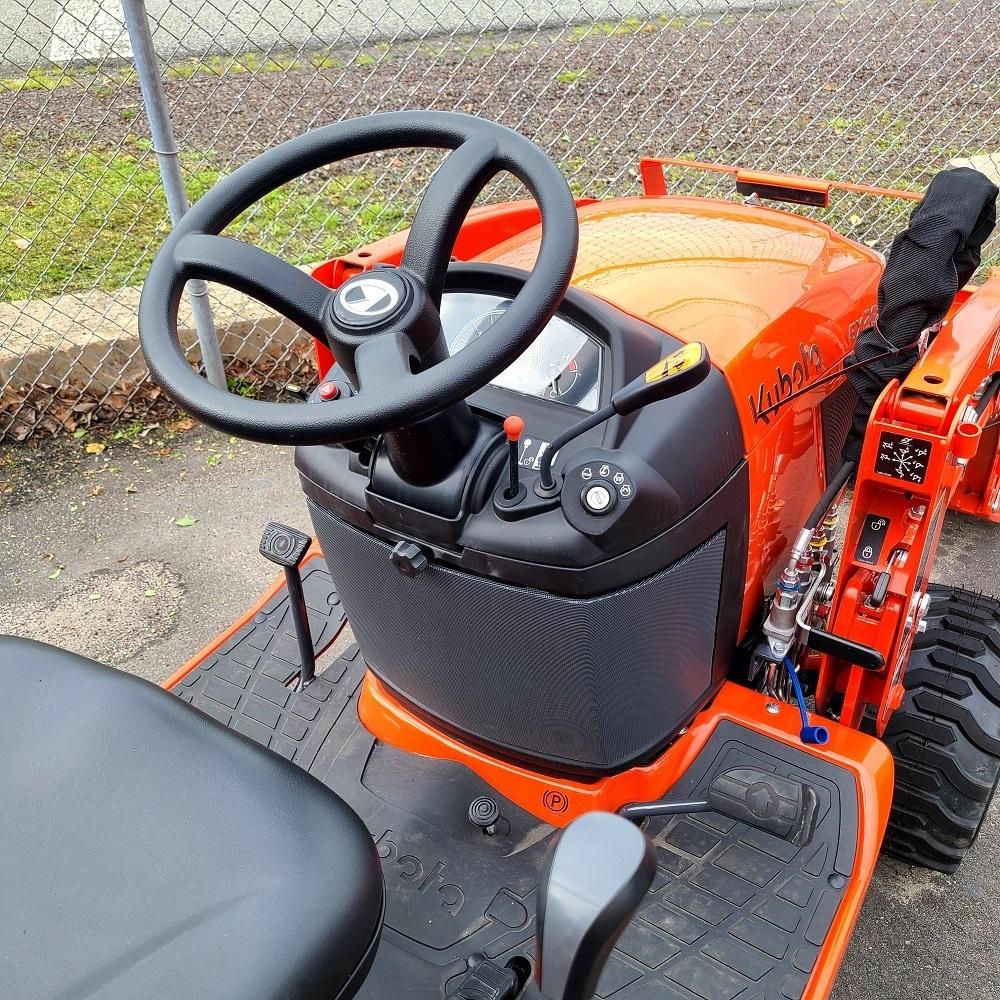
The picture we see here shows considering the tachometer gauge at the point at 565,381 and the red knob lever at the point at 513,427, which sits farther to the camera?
the tachometer gauge at the point at 565,381

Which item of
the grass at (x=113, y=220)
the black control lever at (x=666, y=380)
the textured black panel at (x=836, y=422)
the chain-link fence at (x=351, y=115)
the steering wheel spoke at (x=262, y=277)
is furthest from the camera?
the grass at (x=113, y=220)

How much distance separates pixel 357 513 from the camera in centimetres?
163

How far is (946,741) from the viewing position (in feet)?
6.40

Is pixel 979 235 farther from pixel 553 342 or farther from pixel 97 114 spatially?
pixel 97 114

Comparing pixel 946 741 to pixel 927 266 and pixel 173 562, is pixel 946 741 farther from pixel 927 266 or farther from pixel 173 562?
pixel 173 562

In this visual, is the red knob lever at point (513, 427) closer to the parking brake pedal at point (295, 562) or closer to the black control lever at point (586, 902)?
the black control lever at point (586, 902)

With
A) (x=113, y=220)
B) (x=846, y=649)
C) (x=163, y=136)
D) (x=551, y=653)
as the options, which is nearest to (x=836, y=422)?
(x=846, y=649)

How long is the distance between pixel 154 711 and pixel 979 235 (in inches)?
63.0

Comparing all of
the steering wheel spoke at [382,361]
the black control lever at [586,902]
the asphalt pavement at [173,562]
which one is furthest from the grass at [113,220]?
the black control lever at [586,902]

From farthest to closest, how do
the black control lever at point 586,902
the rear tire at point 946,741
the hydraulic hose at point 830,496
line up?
1. the rear tire at point 946,741
2. the hydraulic hose at point 830,496
3. the black control lever at point 586,902

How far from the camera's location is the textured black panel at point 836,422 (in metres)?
2.06

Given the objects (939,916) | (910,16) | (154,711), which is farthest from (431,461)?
(910,16)

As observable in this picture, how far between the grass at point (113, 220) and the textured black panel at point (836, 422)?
2613mm

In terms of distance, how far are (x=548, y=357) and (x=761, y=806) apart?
2.75ft
